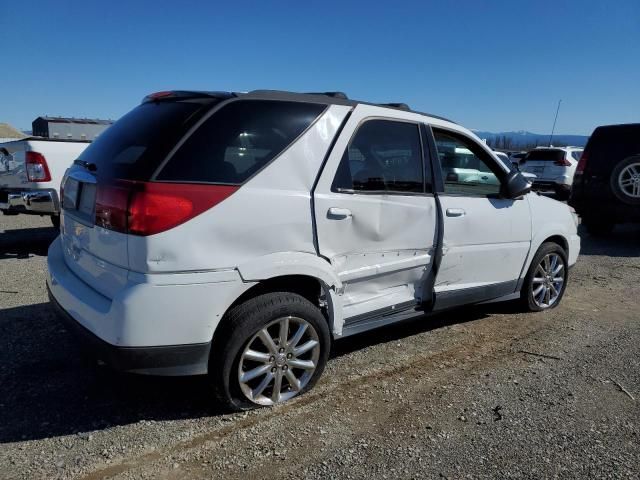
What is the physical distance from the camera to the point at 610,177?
8000 mm

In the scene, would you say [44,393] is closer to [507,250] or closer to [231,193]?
[231,193]

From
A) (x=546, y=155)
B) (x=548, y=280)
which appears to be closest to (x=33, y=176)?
(x=548, y=280)

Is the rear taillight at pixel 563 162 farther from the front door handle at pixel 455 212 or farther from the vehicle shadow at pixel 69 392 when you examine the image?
the vehicle shadow at pixel 69 392

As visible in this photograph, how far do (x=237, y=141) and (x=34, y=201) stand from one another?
14.0 feet

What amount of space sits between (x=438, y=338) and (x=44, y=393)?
2837 mm

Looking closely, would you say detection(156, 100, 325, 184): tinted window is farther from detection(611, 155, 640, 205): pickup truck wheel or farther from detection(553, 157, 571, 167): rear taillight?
A: detection(553, 157, 571, 167): rear taillight

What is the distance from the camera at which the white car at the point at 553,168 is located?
14133 millimetres

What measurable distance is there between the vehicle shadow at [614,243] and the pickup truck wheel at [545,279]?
333cm

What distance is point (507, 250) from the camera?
4246mm

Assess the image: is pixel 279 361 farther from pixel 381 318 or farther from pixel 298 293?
pixel 381 318

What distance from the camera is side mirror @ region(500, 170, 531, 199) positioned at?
4074 mm

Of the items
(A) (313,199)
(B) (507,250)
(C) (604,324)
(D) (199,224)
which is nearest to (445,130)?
(B) (507,250)

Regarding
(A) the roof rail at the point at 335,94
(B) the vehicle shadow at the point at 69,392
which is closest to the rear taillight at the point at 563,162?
(B) the vehicle shadow at the point at 69,392

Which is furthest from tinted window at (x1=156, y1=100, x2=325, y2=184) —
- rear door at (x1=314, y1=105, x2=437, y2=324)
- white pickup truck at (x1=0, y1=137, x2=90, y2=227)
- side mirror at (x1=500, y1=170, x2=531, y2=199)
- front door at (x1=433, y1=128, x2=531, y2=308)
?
white pickup truck at (x1=0, y1=137, x2=90, y2=227)
